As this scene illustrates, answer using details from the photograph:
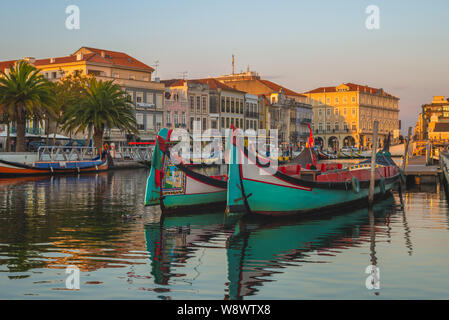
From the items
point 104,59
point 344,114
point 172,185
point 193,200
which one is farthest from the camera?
point 344,114

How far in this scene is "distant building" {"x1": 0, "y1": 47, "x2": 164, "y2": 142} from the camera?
254 ft

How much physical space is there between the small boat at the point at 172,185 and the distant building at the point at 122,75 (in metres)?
51.2

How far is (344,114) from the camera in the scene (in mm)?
155000

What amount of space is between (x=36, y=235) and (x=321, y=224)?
9455 millimetres

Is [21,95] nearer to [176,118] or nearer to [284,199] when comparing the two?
[284,199]

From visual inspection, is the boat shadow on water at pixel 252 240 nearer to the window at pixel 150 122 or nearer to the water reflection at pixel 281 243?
the water reflection at pixel 281 243

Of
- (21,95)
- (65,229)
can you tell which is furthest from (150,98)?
(65,229)

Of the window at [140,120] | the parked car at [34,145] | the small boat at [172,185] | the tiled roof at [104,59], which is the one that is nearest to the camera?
the small boat at [172,185]

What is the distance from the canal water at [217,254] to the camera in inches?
471

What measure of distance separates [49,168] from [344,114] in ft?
373

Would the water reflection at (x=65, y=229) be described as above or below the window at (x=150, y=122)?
below

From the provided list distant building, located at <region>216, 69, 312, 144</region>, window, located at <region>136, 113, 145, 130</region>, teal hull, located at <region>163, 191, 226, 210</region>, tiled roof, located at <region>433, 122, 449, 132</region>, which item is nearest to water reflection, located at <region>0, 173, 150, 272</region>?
teal hull, located at <region>163, 191, 226, 210</region>

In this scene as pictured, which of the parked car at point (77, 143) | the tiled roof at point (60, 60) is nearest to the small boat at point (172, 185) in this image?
the parked car at point (77, 143)
